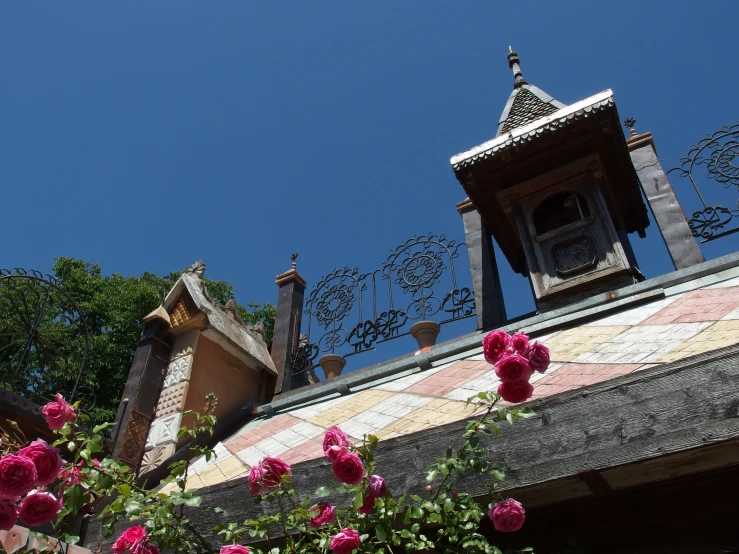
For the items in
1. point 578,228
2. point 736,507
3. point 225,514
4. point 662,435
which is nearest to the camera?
point 662,435

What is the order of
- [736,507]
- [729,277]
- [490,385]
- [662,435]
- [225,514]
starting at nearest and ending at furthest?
[662,435]
[736,507]
[225,514]
[490,385]
[729,277]

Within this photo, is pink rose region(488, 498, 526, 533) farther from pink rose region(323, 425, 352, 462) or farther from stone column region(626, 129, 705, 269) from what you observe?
stone column region(626, 129, 705, 269)

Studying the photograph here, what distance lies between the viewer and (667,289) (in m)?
4.25

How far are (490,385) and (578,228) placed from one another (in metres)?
2.87

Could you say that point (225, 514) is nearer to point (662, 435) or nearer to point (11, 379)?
point (662, 435)

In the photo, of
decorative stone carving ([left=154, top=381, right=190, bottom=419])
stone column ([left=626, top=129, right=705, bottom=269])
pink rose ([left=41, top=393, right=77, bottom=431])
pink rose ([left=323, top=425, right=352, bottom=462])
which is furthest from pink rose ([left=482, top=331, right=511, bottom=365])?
stone column ([left=626, top=129, right=705, bottom=269])

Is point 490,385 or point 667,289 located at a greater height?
point 667,289

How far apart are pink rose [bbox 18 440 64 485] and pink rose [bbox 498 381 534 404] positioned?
1.61m

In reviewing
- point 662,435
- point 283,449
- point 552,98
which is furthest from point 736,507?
point 552,98

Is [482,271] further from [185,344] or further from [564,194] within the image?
[185,344]

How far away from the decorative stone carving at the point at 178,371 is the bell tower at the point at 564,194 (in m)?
3.20

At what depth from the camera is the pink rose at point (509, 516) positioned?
1863 mm

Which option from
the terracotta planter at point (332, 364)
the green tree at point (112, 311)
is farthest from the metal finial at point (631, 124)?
the green tree at point (112, 311)

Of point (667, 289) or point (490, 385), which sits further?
point (667, 289)
